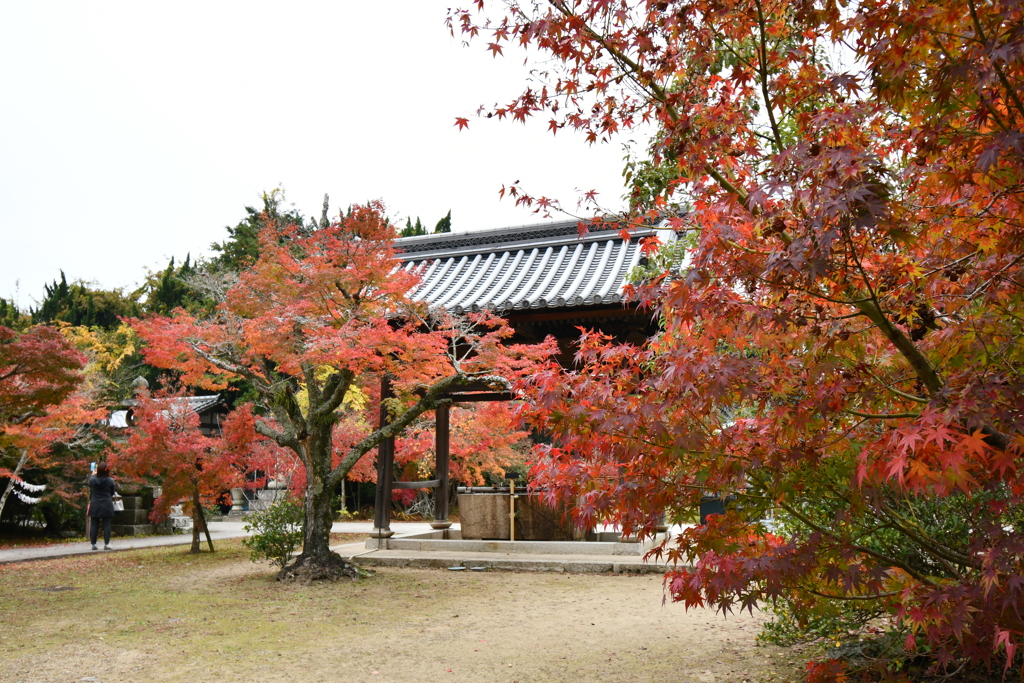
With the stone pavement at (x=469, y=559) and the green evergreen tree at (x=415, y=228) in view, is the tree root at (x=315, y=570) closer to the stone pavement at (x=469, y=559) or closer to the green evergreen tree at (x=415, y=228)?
the stone pavement at (x=469, y=559)

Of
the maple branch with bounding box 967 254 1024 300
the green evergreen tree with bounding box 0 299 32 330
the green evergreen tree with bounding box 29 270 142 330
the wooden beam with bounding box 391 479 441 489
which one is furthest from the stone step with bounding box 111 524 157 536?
the maple branch with bounding box 967 254 1024 300

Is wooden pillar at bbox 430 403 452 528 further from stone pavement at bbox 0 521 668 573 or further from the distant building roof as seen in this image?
the distant building roof

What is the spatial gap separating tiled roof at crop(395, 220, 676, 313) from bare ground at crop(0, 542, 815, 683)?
3.63 metres

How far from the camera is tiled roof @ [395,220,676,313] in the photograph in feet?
32.8

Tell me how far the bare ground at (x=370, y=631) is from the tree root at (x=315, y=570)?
0.68 feet

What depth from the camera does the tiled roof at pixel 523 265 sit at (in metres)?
9.98

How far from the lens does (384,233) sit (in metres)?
7.98

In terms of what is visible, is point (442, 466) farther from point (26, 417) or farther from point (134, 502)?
point (134, 502)

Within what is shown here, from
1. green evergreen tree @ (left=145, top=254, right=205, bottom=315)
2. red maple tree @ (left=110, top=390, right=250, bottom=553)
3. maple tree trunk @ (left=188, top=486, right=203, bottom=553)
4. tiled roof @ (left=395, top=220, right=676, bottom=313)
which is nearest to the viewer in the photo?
tiled roof @ (left=395, top=220, right=676, bottom=313)

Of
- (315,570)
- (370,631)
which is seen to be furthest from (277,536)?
(370,631)

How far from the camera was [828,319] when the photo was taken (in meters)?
2.75

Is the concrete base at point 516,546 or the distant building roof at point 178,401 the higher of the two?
the distant building roof at point 178,401

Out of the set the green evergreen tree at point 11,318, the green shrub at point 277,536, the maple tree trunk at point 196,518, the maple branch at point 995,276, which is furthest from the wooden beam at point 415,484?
the green evergreen tree at point 11,318

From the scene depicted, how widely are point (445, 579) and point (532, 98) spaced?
667 centimetres
